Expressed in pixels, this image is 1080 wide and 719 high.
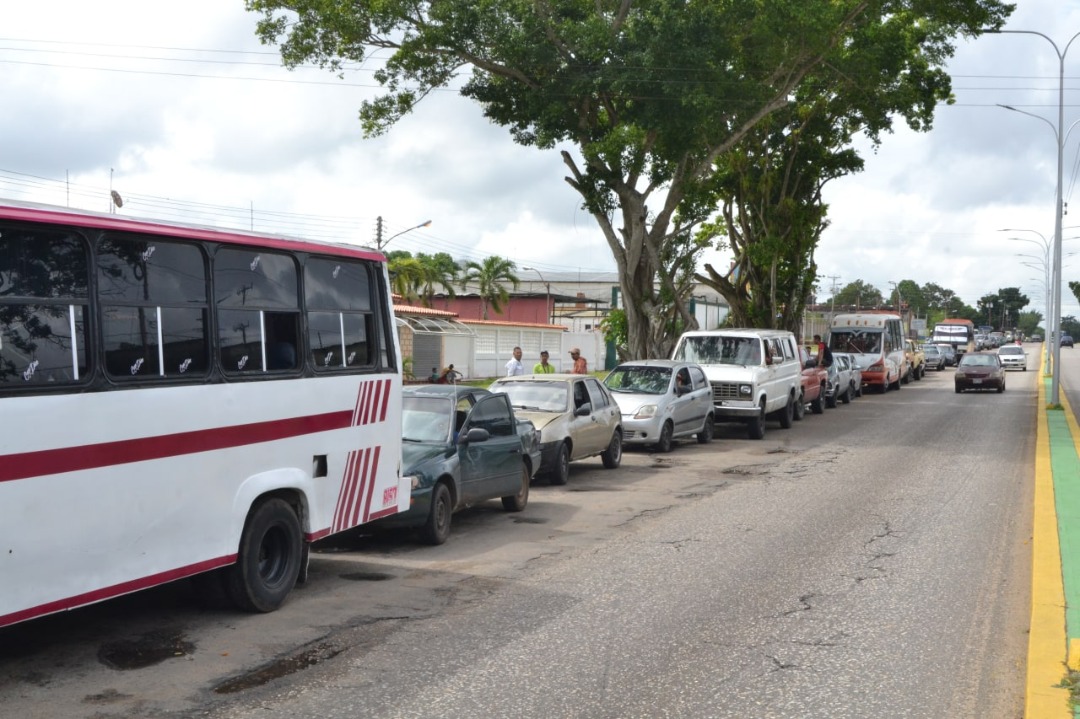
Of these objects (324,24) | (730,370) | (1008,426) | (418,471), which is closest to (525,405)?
(418,471)

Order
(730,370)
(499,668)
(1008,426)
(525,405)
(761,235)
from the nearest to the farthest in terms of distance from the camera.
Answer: (499,668), (525,405), (730,370), (1008,426), (761,235)

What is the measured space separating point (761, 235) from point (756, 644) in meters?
34.8

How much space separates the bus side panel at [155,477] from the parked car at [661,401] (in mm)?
11326

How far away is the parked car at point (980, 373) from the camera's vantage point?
40.7 meters

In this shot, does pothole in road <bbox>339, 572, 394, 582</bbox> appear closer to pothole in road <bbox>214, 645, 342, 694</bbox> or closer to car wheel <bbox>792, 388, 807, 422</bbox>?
pothole in road <bbox>214, 645, 342, 694</bbox>

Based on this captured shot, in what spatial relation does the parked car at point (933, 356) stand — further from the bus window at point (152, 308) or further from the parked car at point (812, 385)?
the bus window at point (152, 308)

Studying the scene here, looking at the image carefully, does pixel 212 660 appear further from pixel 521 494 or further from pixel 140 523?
pixel 521 494

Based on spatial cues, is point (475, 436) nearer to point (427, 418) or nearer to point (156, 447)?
point (427, 418)

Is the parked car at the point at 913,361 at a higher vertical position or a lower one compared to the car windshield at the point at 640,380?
lower

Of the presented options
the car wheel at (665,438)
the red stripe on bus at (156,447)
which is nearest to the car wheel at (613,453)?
the car wheel at (665,438)

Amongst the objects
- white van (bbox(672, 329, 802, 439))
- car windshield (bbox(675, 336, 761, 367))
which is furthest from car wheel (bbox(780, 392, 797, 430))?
car windshield (bbox(675, 336, 761, 367))

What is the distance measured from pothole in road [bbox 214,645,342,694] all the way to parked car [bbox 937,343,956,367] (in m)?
66.1

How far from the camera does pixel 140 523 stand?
681 cm

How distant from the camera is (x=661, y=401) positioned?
2047cm
